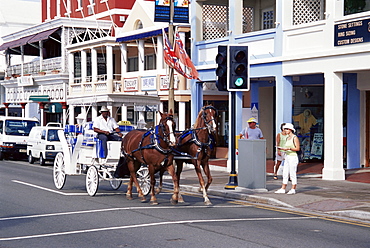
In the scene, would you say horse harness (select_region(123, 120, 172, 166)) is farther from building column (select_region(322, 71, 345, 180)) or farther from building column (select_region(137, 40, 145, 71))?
building column (select_region(137, 40, 145, 71))

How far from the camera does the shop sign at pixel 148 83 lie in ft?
98.9

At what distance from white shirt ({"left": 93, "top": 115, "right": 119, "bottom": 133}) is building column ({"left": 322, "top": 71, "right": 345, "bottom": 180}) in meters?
6.87

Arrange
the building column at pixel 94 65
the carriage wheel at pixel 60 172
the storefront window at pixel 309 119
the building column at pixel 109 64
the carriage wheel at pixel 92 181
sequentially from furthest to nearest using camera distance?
1. the building column at pixel 94 65
2. the building column at pixel 109 64
3. the storefront window at pixel 309 119
4. the carriage wheel at pixel 60 172
5. the carriage wheel at pixel 92 181

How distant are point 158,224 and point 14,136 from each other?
841 inches

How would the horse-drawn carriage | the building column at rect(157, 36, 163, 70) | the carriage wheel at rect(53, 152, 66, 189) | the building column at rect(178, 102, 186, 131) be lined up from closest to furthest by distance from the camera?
the horse-drawn carriage, the carriage wheel at rect(53, 152, 66, 189), the building column at rect(178, 102, 186, 131), the building column at rect(157, 36, 163, 70)

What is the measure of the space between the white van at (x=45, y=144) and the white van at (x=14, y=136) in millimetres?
2351

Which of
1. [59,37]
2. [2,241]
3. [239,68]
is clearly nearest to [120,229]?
[2,241]

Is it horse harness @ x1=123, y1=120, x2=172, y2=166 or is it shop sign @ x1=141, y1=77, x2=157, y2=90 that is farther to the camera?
shop sign @ x1=141, y1=77, x2=157, y2=90

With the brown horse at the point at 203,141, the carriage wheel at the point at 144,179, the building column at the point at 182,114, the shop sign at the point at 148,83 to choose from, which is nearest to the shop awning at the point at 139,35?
the shop sign at the point at 148,83

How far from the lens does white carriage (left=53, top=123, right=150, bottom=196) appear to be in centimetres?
1574

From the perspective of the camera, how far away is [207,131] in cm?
1445

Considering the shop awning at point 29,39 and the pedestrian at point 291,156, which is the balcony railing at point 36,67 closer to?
the shop awning at point 29,39

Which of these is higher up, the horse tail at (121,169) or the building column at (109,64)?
the building column at (109,64)

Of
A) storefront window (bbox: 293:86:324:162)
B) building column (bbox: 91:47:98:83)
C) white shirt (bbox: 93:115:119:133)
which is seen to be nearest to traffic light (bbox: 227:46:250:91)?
white shirt (bbox: 93:115:119:133)
